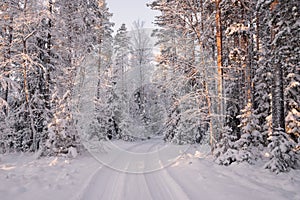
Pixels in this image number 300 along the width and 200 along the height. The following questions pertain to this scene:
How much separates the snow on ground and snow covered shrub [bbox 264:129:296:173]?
34 cm

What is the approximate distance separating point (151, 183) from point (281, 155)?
5.40 m

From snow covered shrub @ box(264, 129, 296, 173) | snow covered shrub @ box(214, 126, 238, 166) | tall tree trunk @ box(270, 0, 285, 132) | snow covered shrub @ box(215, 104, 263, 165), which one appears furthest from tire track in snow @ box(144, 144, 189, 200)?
tall tree trunk @ box(270, 0, 285, 132)

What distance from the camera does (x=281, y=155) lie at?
9.83m

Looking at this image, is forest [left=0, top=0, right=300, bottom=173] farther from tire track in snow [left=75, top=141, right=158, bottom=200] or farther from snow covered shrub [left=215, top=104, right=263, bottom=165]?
tire track in snow [left=75, top=141, right=158, bottom=200]

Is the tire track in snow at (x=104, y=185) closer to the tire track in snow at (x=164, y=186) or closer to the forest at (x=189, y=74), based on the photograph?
the tire track in snow at (x=164, y=186)

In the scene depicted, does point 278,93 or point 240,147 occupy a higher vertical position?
A: point 278,93

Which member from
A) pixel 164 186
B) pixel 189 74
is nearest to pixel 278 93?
pixel 189 74

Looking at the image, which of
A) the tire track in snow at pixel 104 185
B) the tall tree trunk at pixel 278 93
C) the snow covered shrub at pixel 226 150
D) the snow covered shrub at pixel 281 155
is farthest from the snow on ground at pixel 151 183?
the tall tree trunk at pixel 278 93

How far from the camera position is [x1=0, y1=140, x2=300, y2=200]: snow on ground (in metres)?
6.99

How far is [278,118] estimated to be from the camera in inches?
433

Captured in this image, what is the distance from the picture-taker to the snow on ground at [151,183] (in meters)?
6.99

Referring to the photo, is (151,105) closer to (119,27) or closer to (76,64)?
(119,27)

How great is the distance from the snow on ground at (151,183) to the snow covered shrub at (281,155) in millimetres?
335

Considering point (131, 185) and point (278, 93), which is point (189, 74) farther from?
point (131, 185)
